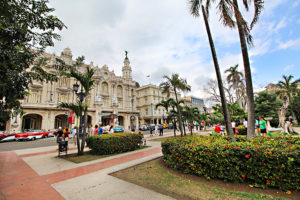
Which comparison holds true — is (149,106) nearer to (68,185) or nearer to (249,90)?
(249,90)

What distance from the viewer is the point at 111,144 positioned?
8555 mm

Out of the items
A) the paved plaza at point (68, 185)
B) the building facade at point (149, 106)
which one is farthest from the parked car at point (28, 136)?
the building facade at point (149, 106)

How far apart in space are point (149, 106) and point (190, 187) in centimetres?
5260

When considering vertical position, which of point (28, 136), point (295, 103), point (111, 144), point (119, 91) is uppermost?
point (119, 91)

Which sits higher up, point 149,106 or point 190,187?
point 149,106

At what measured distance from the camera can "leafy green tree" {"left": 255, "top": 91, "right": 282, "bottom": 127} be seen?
22.5 meters

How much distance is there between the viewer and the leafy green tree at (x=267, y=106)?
2252 centimetres

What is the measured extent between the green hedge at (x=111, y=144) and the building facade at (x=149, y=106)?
146 ft

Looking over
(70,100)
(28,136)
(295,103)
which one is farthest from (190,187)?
(70,100)

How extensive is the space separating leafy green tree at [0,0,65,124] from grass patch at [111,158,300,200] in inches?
169

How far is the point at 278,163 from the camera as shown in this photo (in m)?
3.38

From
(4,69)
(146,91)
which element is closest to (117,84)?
(146,91)

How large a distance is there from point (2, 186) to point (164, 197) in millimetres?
4990

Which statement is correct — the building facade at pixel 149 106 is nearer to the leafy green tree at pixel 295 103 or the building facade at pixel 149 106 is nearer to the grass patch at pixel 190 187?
the leafy green tree at pixel 295 103
